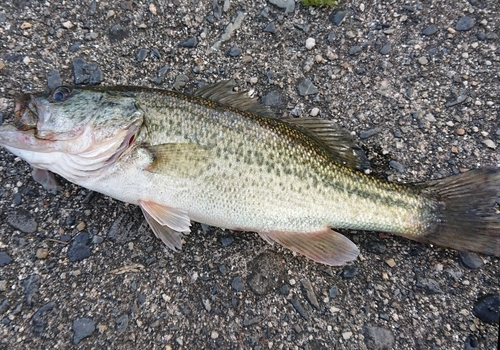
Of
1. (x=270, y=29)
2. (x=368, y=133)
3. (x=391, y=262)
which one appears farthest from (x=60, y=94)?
(x=391, y=262)

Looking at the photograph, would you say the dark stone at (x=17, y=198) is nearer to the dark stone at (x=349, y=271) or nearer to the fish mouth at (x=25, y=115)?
the fish mouth at (x=25, y=115)

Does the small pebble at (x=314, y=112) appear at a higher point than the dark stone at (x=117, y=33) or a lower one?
lower

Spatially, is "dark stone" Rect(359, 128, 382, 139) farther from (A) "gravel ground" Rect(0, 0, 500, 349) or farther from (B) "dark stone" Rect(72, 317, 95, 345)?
(B) "dark stone" Rect(72, 317, 95, 345)

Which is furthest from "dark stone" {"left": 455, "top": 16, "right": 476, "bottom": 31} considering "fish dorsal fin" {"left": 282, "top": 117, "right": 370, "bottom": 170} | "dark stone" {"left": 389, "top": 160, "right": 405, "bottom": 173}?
"fish dorsal fin" {"left": 282, "top": 117, "right": 370, "bottom": 170}

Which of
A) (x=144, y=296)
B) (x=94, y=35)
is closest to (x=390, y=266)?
(x=144, y=296)

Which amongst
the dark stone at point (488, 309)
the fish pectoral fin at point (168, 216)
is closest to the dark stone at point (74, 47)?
the fish pectoral fin at point (168, 216)
